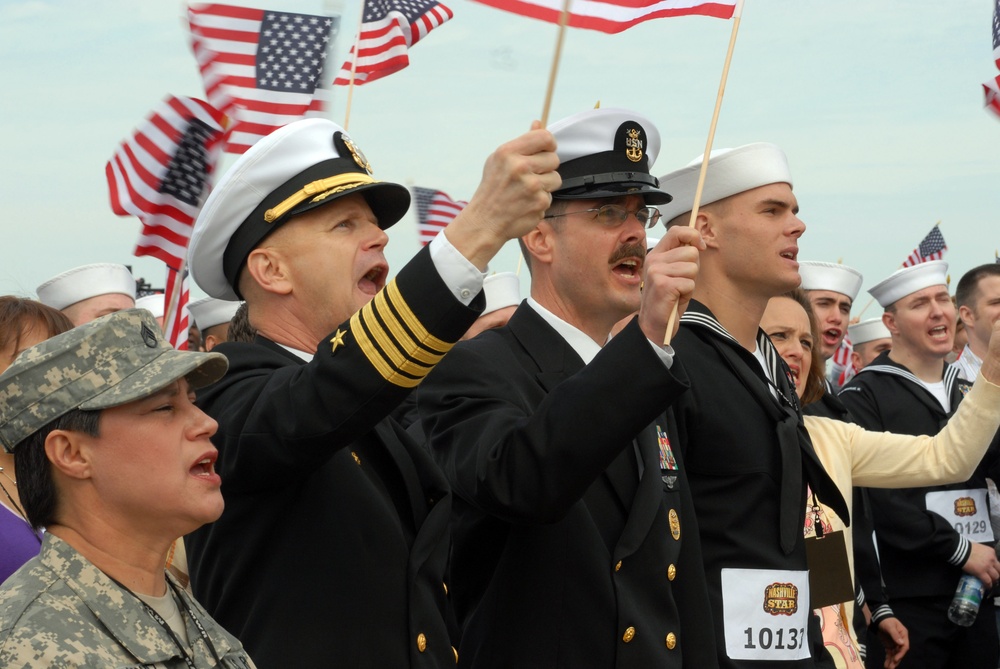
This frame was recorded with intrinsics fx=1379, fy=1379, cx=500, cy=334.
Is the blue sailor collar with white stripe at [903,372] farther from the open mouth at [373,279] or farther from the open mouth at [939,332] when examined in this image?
the open mouth at [373,279]

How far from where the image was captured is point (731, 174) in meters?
5.14

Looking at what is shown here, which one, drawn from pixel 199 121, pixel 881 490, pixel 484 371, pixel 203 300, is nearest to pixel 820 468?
pixel 484 371

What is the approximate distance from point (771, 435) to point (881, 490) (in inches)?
158

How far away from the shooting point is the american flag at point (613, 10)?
325 cm

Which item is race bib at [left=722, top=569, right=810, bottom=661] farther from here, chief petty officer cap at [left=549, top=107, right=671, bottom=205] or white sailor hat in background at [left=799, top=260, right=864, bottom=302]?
white sailor hat in background at [left=799, top=260, right=864, bottom=302]

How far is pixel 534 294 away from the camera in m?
4.23

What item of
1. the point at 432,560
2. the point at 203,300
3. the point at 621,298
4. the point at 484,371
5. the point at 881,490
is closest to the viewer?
the point at 432,560

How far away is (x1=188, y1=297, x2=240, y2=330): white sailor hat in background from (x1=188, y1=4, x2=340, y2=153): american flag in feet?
9.64

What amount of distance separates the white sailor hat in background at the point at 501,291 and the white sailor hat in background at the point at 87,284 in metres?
2.32

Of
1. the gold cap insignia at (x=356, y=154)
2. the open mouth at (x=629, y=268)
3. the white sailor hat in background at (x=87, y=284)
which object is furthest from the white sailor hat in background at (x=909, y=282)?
the gold cap insignia at (x=356, y=154)

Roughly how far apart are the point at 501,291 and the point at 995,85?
3.51m

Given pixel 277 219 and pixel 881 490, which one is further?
pixel 881 490

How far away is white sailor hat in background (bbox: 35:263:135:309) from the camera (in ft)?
29.0

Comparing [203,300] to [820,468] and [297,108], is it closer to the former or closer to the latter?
[297,108]
